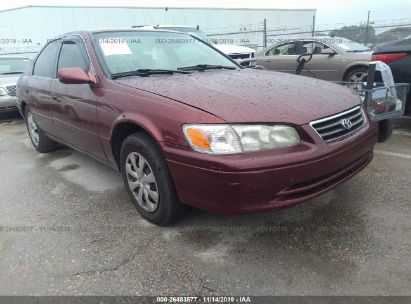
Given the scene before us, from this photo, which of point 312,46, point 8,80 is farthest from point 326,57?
point 8,80

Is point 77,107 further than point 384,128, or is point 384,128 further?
point 384,128

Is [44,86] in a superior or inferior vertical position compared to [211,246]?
superior

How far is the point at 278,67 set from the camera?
30.8ft

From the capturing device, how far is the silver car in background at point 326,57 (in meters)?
8.09

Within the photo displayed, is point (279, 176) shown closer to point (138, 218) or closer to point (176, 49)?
point (138, 218)

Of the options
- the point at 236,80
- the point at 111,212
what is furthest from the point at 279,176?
the point at 111,212

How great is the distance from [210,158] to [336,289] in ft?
3.51

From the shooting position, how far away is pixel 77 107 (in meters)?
3.59

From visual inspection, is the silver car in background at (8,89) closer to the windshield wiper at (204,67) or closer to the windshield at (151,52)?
the windshield at (151,52)

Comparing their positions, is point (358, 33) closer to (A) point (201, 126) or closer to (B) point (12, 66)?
(B) point (12, 66)

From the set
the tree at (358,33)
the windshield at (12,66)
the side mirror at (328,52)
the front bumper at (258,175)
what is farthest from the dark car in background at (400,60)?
the tree at (358,33)

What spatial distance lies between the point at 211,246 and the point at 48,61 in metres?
3.18

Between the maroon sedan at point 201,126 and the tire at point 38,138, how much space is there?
1406 mm

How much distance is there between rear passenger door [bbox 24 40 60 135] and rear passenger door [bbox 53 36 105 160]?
0.17 meters
